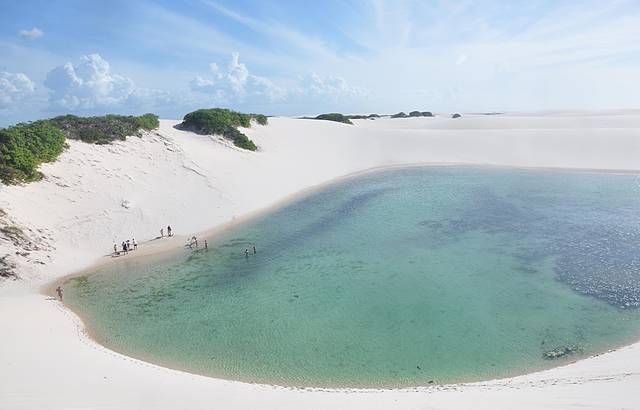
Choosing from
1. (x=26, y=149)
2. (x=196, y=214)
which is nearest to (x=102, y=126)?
(x=26, y=149)

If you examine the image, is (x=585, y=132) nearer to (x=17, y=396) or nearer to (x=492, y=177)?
(x=492, y=177)

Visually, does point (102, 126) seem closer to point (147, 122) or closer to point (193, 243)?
point (147, 122)

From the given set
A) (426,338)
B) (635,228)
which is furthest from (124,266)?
(635,228)

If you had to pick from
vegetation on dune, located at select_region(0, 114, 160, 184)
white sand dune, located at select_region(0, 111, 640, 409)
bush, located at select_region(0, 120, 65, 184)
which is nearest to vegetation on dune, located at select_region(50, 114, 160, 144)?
vegetation on dune, located at select_region(0, 114, 160, 184)

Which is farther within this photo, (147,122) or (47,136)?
(147,122)

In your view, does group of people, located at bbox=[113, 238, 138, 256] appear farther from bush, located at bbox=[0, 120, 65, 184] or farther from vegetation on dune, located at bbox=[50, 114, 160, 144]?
vegetation on dune, located at bbox=[50, 114, 160, 144]

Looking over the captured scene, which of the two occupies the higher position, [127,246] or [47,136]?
[47,136]
